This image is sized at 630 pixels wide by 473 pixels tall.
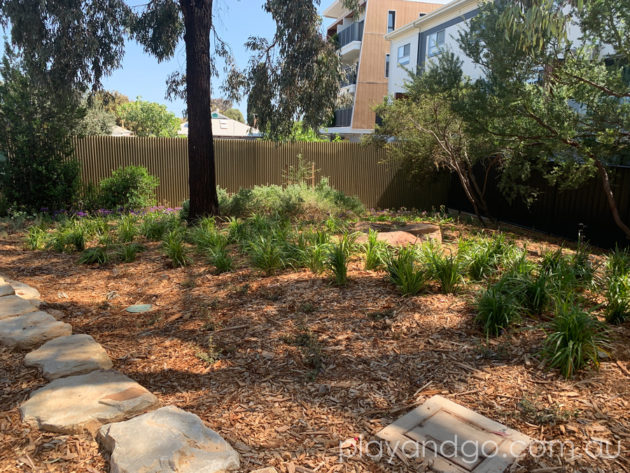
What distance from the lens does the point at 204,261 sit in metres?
5.89

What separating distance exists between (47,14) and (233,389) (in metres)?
8.19

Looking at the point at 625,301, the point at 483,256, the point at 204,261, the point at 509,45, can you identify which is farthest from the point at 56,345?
the point at 509,45

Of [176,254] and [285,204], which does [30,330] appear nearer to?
[176,254]

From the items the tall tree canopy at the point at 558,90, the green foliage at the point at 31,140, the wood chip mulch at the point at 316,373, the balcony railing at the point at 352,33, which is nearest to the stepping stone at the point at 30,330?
the wood chip mulch at the point at 316,373

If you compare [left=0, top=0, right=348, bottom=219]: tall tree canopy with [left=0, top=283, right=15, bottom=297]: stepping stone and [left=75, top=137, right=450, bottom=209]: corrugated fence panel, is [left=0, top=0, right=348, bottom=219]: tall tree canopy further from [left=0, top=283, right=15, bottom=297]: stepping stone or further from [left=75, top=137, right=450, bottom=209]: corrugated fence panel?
[left=0, top=283, right=15, bottom=297]: stepping stone

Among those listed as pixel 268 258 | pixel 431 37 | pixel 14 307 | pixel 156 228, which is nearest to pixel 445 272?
pixel 268 258

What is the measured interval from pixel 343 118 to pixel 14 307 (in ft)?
96.1

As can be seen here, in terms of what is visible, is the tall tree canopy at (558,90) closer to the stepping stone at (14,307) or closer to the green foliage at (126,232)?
the green foliage at (126,232)

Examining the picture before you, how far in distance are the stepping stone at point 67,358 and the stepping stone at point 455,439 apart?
1854 millimetres

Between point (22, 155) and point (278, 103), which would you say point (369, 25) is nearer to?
point (278, 103)

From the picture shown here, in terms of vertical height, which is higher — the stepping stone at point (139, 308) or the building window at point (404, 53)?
the building window at point (404, 53)

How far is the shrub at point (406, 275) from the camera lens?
415 cm

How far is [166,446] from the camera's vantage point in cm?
213

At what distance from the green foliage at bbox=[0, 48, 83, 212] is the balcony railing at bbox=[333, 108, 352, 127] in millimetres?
22259
